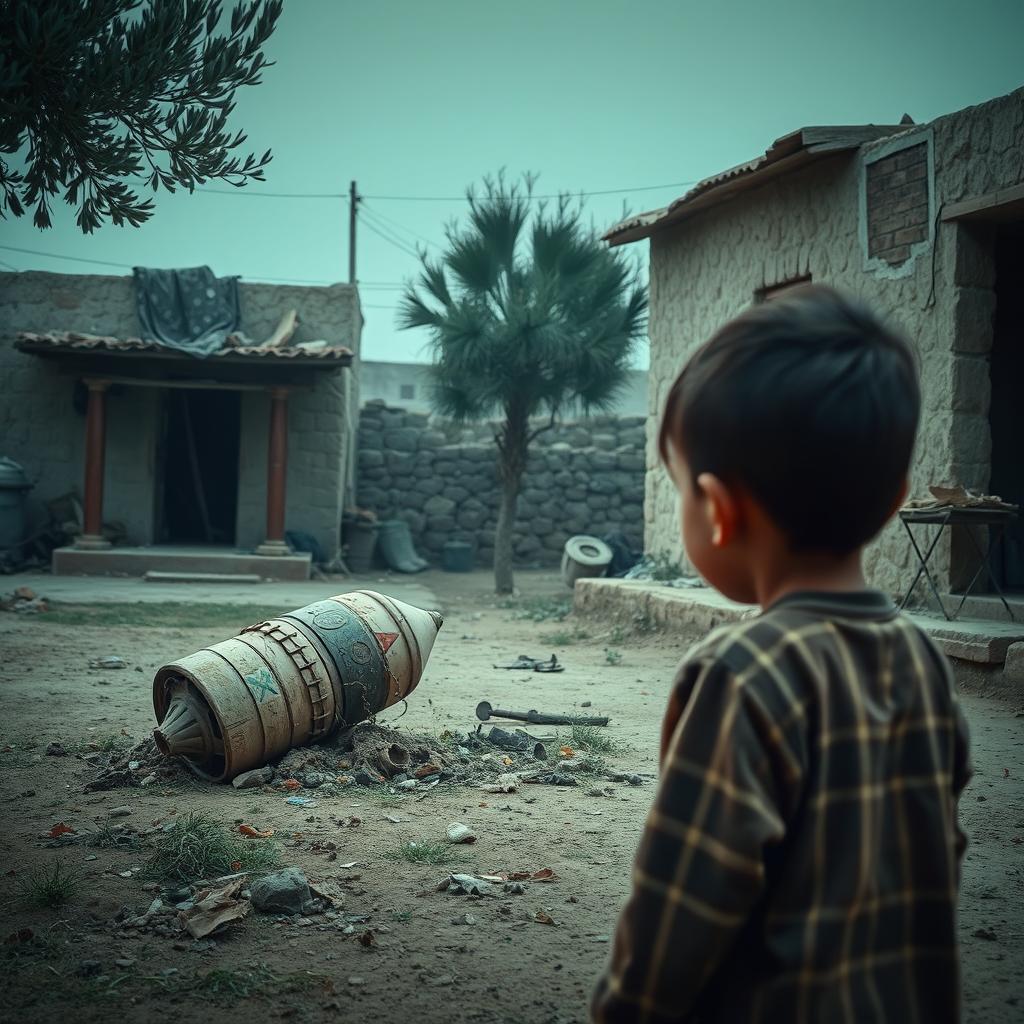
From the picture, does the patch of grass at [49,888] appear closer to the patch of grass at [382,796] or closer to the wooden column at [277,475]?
the patch of grass at [382,796]

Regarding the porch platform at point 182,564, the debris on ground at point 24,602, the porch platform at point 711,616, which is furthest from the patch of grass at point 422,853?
the porch platform at point 182,564

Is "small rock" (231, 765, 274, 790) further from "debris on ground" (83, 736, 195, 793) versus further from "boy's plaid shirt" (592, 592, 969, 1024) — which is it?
"boy's plaid shirt" (592, 592, 969, 1024)

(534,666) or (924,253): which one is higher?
(924,253)

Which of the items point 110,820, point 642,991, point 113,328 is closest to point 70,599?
point 113,328

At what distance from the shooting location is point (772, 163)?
7793mm

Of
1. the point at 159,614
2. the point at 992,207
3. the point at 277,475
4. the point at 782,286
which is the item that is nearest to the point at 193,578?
the point at 277,475

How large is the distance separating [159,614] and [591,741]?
5925 millimetres

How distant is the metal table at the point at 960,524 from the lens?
5.98 metres

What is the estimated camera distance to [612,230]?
1030cm

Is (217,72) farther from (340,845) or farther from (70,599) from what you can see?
(70,599)

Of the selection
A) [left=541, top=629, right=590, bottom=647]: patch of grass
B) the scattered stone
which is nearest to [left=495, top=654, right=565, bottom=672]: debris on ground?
[left=541, top=629, right=590, bottom=647]: patch of grass

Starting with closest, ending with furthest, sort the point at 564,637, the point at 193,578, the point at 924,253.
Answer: the point at 924,253 → the point at 564,637 → the point at 193,578

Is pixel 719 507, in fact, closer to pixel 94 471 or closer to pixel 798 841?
A: pixel 798 841

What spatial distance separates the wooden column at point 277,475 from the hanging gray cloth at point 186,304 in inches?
57.0
